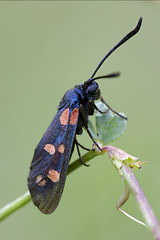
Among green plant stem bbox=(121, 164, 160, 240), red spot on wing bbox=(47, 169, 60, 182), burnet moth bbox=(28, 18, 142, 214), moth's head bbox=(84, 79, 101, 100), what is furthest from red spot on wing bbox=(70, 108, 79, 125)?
green plant stem bbox=(121, 164, 160, 240)

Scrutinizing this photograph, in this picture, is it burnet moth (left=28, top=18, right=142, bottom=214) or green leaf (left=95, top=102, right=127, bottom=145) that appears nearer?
green leaf (left=95, top=102, right=127, bottom=145)

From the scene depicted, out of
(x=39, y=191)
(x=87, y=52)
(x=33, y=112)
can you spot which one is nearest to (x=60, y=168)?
(x=39, y=191)

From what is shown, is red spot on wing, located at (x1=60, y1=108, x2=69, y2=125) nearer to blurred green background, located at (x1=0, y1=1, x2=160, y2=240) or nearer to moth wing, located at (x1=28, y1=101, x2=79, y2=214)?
moth wing, located at (x1=28, y1=101, x2=79, y2=214)

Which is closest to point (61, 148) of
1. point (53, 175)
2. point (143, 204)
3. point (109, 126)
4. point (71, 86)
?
point (53, 175)

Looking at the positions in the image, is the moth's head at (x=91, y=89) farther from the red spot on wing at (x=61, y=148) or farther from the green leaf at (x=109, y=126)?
the red spot on wing at (x=61, y=148)

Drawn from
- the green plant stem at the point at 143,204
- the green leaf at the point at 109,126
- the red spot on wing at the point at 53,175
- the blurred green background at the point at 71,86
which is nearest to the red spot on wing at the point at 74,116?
the green leaf at the point at 109,126
